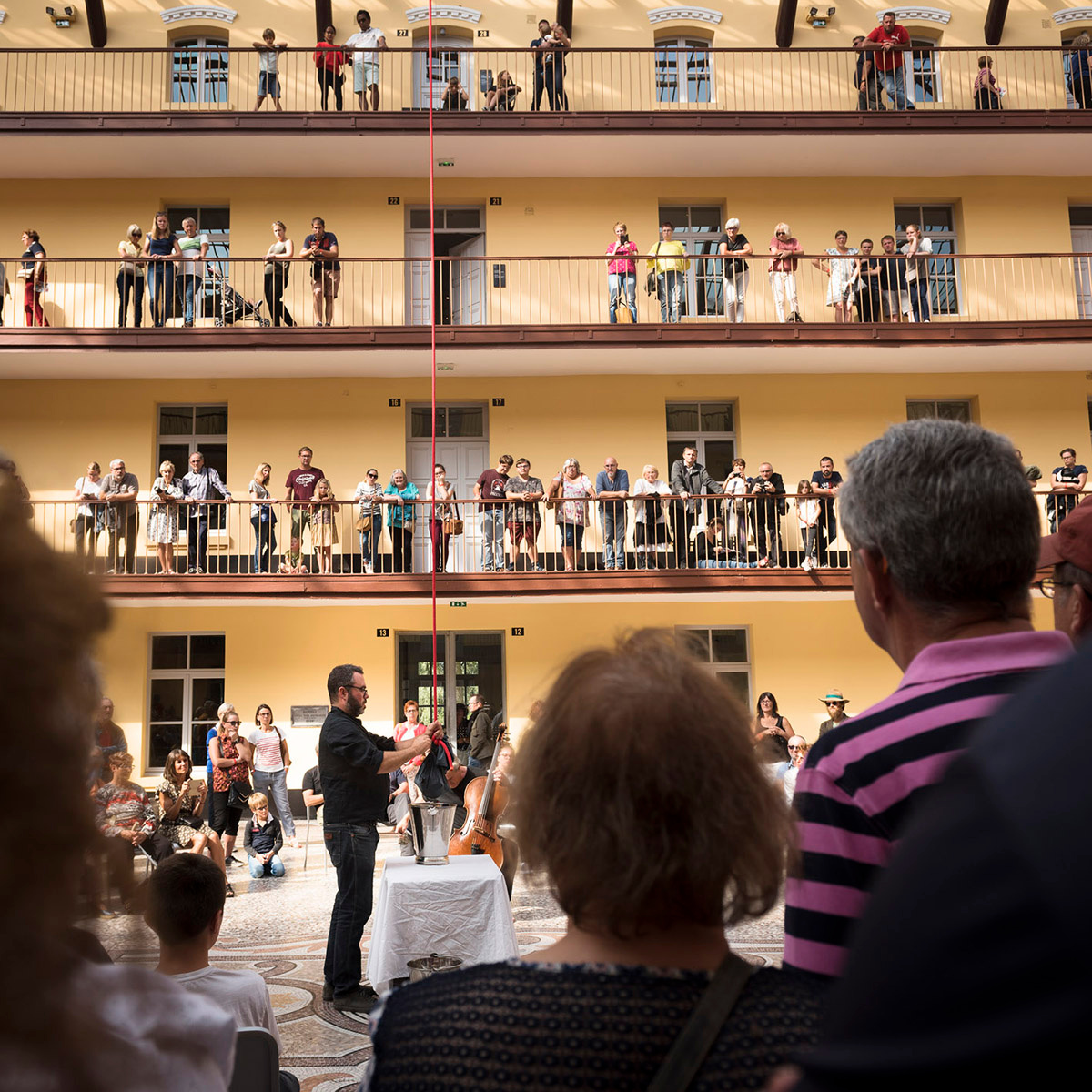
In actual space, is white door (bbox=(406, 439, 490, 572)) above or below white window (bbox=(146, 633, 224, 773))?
above

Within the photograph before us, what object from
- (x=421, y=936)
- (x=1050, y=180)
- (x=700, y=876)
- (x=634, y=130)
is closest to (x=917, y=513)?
(x=700, y=876)

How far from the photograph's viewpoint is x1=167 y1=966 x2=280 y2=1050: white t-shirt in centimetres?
370

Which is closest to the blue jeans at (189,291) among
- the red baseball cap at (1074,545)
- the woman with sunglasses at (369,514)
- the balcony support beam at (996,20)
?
the woman with sunglasses at (369,514)

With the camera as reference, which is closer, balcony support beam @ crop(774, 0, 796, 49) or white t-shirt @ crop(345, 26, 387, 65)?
white t-shirt @ crop(345, 26, 387, 65)

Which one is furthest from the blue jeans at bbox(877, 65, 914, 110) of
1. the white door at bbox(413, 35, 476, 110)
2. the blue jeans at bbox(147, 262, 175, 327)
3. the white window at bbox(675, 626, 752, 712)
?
the blue jeans at bbox(147, 262, 175, 327)

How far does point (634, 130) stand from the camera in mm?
17812

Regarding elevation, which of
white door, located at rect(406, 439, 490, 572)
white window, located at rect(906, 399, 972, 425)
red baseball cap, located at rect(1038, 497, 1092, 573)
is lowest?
red baseball cap, located at rect(1038, 497, 1092, 573)

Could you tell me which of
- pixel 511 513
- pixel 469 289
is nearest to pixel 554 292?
pixel 469 289

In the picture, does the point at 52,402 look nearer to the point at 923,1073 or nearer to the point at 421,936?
the point at 421,936

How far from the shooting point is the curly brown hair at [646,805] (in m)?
1.38

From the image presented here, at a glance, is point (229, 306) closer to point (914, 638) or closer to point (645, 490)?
point (645, 490)

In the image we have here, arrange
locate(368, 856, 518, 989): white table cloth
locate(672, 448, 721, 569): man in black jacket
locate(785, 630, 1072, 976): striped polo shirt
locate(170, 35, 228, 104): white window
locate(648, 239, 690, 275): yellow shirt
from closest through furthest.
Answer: locate(785, 630, 1072, 976): striped polo shirt, locate(368, 856, 518, 989): white table cloth, locate(672, 448, 721, 569): man in black jacket, locate(648, 239, 690, 275): yellow shirt, locate(170, 35, 228, 104): white window

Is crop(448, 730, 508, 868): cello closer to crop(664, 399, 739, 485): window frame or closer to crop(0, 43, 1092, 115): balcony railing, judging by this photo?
crop(664, 399, 739, 485): window frame

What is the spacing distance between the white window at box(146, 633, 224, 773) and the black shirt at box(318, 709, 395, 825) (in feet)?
38.8
